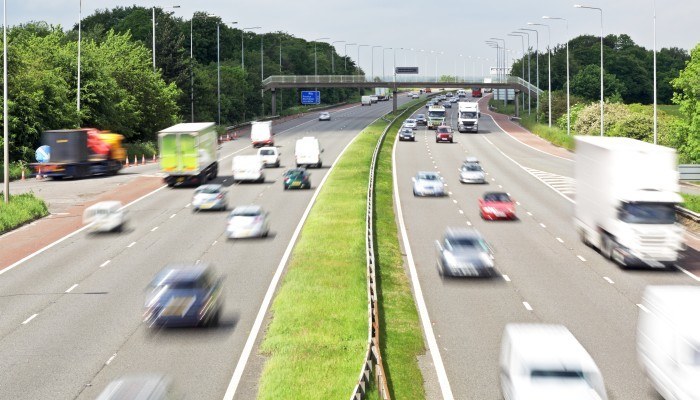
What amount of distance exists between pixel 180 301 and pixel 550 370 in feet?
40.9

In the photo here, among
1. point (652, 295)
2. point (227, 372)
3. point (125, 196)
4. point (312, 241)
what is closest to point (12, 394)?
point (227, 372)

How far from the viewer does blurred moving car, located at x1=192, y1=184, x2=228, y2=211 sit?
174 feet

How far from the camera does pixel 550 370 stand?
19.2 m

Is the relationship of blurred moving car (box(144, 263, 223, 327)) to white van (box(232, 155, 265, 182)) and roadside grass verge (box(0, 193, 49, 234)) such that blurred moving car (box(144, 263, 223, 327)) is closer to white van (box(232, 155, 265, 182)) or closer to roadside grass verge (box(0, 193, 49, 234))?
roadside grass verge (box(0, 193, 49, 234))

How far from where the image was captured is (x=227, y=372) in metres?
24.2

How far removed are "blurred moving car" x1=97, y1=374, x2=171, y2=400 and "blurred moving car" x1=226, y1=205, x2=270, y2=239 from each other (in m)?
26.0

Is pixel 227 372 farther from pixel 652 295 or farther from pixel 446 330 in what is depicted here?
pixel 652 295

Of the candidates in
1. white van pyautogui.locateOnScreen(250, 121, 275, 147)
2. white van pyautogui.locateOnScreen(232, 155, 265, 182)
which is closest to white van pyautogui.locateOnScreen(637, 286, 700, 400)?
white van pyautogui.locateOnScreen(232, 155, 265, 182)

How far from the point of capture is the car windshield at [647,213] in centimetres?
3556

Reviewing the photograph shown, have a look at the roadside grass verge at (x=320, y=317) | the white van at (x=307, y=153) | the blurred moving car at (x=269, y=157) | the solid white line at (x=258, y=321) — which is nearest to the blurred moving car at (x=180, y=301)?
the solid white line at (x=258, y=321)

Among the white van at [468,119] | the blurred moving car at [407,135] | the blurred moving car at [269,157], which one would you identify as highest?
the white van at [468,119]

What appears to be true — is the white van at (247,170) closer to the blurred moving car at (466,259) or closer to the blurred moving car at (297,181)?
the blurred moving car at (297,181)

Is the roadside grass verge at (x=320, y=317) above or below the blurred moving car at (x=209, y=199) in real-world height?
below

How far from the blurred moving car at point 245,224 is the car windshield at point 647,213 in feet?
54.8
